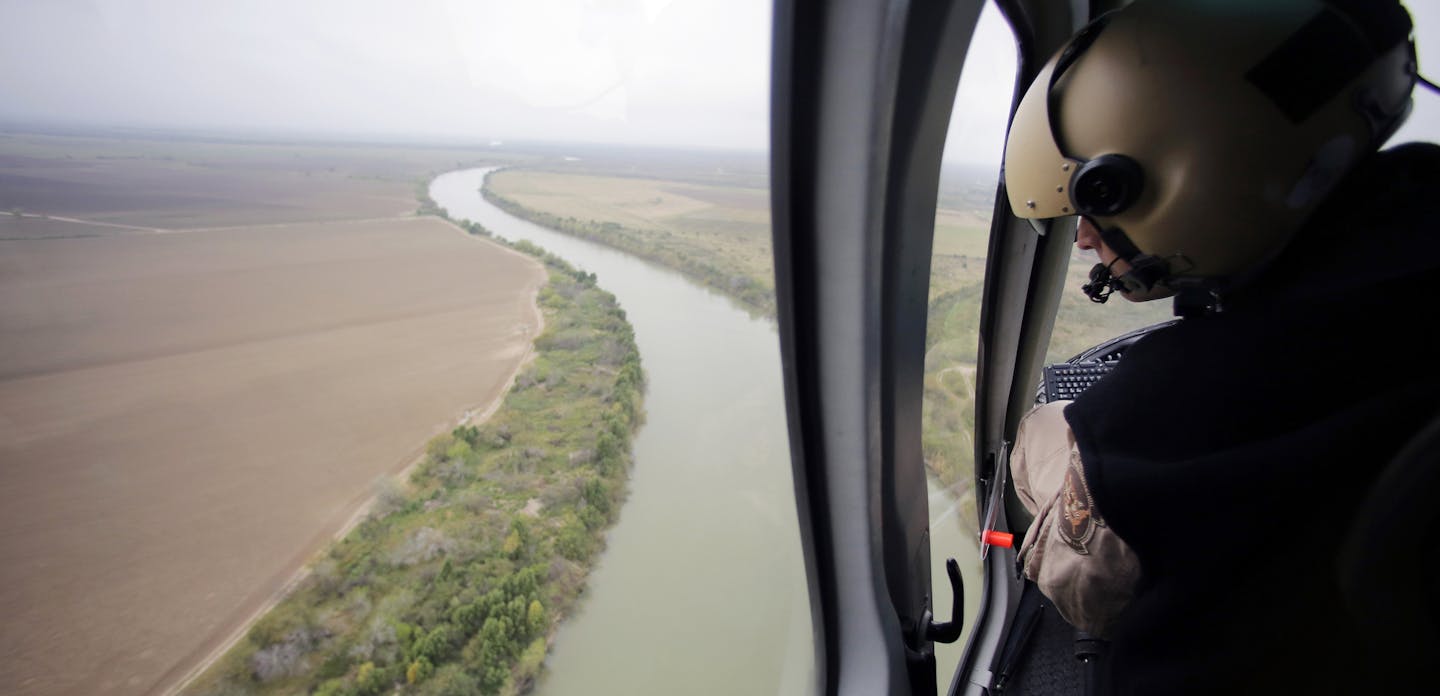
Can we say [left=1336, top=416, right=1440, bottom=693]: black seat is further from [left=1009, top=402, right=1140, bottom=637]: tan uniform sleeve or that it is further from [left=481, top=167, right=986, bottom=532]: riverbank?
[left=481, top=167, right=986, bottom=532]: riverbank

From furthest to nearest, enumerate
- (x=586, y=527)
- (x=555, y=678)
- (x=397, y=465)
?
(x=586, y=527)
(x=397, y=465)
(x=555, y=678)

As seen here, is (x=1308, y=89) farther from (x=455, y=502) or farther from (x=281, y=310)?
(x=281, y=310)

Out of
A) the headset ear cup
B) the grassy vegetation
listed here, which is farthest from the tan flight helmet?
the grassy vegetation

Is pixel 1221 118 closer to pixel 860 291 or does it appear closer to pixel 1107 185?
pixel 1107 185

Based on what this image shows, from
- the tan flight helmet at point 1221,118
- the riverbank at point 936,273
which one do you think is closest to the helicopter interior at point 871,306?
the riverbank at point 936,273

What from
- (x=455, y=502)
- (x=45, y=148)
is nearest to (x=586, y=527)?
(x=455, y=502)

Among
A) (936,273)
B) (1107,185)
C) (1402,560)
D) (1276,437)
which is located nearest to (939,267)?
(936,273)

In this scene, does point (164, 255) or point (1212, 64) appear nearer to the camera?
point (1212, 64)
